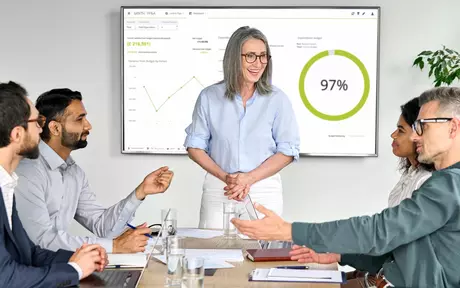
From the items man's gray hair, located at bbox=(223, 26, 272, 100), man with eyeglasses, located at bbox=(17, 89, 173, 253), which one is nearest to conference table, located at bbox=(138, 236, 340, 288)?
man with eyeglasses, located at bbox=(17, 89, 173, 253)

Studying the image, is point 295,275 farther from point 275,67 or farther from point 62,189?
point 275,67

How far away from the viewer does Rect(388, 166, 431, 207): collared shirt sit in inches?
118

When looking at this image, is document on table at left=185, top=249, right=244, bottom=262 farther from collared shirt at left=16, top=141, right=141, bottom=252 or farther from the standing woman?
the standing woman

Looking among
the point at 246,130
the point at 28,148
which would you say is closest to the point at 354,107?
the point at 246,130

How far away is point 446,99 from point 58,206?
182 cm

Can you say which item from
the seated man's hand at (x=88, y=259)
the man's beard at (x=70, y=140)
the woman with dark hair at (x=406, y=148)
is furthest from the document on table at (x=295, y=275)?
the man's beard at (x=70, y=140)

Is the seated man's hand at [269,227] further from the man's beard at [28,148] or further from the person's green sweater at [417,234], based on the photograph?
the man's beard at [28,148]

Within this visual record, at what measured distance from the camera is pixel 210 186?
3.73m

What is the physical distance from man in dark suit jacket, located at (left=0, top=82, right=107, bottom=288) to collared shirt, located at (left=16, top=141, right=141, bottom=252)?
0.27 meters

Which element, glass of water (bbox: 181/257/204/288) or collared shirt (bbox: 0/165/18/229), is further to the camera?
collared shirt (bbox: 0/165/18/229)

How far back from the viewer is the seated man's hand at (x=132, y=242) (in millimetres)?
2748

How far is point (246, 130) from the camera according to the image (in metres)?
3.77

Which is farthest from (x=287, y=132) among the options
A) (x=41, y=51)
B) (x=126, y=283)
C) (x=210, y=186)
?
(x=41, y=51)

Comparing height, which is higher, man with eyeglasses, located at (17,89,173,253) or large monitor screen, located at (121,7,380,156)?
large monitor screen, located at (121,7,380,156)
